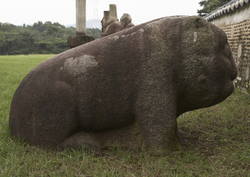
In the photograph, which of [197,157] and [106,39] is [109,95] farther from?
[197,157]

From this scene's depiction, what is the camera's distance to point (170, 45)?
2.51 m

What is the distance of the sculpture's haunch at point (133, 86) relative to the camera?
98.7 inches

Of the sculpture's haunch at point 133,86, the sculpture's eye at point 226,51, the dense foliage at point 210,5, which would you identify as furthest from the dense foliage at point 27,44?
the sculpture's eye at point 226,51

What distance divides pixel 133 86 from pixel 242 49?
5665 mm

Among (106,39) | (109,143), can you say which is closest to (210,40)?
(106,39)

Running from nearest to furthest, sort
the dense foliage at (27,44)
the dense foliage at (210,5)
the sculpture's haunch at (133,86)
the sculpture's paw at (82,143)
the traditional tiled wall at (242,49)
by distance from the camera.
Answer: the sculpture's haunch at (133,86) → the sculpture's paw at (82,143) → the traditional tiled wall at (242,49) → the dense foliage at (210,5) → the dense foliage at (27,44)

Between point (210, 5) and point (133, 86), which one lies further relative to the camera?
point (210, 5)

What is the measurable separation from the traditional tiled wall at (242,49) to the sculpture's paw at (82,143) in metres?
5.09

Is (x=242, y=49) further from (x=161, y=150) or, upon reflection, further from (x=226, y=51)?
(x=161, y=150)

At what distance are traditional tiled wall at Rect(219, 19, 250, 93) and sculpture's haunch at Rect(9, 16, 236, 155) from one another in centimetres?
442

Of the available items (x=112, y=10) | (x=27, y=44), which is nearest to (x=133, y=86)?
(x=112, y=10)

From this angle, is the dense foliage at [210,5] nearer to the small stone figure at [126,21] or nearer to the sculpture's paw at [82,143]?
the small stone figure at [126,21]

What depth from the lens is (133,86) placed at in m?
2.57

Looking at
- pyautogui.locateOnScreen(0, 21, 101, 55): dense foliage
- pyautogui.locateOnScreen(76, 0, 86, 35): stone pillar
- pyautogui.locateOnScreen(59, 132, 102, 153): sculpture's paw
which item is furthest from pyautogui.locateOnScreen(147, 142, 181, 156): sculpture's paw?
pyautogui.locateOnScreen(0, 21, 101, 55): dense foliage
